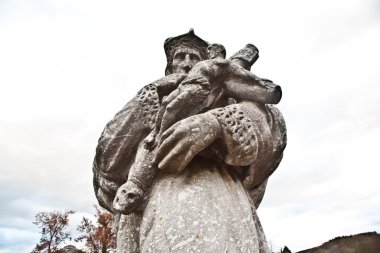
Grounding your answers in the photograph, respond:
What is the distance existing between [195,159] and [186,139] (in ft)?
1.00

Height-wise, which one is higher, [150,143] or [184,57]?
[184,57]

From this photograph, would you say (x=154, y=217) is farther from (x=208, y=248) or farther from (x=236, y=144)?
(x=236, y=144)

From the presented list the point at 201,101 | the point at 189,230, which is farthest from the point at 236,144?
the point at 189,230

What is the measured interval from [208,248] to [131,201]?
0.63 metres

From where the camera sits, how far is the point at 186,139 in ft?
8.30

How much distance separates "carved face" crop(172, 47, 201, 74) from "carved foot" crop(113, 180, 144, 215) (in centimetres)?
131

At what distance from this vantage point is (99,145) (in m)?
3.07

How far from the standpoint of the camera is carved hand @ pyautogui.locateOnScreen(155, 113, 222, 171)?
253cm

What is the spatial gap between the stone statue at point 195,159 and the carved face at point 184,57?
332 mm

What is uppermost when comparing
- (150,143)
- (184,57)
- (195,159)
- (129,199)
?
(184,57)

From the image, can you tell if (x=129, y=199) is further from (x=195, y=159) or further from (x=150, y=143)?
(x=195, y=159)

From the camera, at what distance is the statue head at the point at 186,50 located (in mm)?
3547

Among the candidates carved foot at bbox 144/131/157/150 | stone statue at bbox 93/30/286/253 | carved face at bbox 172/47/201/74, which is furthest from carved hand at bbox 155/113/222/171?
carved face at bbox 172/47/201/74

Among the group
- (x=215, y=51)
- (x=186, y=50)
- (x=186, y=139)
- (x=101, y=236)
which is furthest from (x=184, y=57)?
(x=101, y=236)
